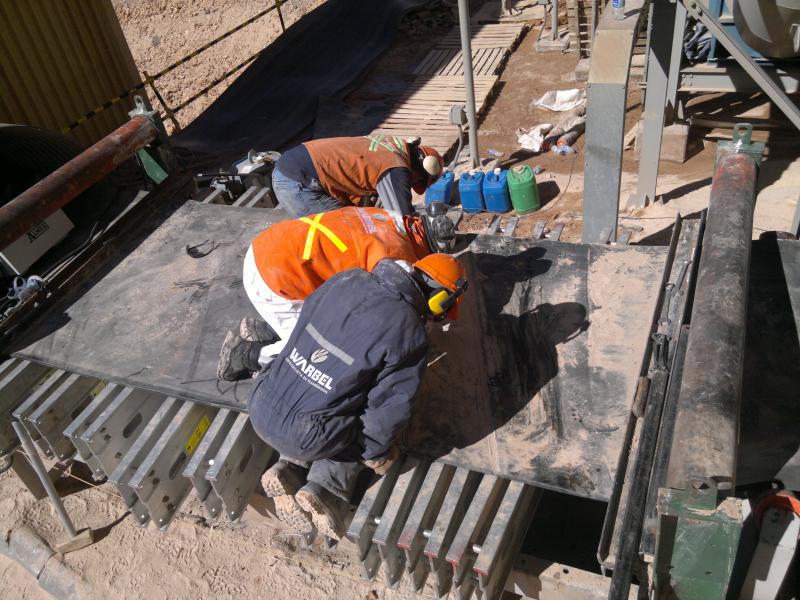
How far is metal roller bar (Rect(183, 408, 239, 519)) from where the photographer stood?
340 centimetres

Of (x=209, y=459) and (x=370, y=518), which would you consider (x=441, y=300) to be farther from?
(x=209, y=459)

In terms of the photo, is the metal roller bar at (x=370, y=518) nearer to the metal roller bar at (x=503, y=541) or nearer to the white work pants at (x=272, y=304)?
the metal roller bar at (x=503, y=541)

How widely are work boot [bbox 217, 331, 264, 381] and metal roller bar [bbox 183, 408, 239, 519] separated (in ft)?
0.65

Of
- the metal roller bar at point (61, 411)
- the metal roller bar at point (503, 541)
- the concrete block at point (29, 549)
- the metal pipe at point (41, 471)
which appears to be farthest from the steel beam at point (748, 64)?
the concrete block at point (29, 549)

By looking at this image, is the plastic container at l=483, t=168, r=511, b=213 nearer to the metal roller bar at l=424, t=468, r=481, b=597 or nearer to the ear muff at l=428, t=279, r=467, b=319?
the ear muff at l=428, t=279, r=467, b=319

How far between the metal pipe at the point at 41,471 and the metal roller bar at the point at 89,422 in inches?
19.6

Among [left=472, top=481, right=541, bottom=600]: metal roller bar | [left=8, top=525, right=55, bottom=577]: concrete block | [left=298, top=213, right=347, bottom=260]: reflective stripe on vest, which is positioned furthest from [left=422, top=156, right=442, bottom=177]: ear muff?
[left=8, top=525, right=55, bottom=577]: concrete block

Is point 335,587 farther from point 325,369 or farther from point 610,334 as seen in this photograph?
point 610,334

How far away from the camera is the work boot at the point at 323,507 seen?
315 cm

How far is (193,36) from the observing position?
15.2 m

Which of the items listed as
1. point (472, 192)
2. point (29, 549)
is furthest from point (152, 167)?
point (472, 192)

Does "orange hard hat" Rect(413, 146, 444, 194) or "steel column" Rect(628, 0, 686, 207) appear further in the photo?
"steel column" Rect(628, 0, 686, 207)

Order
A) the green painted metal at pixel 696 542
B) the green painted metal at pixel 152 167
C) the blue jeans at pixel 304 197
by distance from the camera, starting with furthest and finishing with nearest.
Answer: the green painted metal at pixel 152 167 → the blue jeans at pixel 304 197 → the green painted metal at pixel 696 542

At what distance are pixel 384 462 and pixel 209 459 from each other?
937 millimetres
